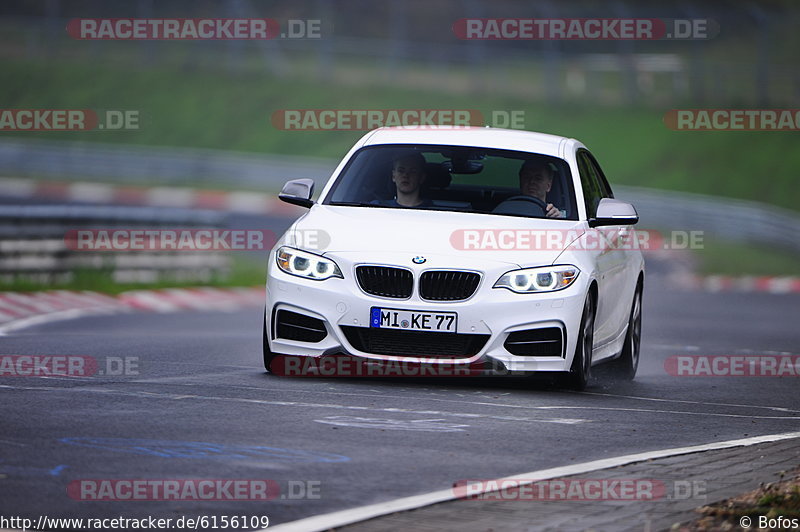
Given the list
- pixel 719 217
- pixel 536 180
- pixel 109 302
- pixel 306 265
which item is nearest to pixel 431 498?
pixel 306 265

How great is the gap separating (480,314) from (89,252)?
1390cm

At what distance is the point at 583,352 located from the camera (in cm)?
1059

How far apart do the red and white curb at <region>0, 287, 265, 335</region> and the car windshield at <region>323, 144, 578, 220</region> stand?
5108 millimetres

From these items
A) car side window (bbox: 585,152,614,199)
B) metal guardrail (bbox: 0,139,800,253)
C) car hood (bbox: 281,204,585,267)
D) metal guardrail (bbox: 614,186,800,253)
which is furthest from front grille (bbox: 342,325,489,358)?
metal guardrail (bbox: 0,139,800,253)

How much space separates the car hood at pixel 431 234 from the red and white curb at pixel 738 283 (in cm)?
1934

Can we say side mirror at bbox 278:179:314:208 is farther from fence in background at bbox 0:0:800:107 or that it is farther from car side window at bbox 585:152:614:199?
fence in background at bbox 0:0:800:107

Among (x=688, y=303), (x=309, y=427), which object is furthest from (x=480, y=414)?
(x=688, y=303)

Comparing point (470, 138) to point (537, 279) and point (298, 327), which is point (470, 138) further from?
point (298, 327)

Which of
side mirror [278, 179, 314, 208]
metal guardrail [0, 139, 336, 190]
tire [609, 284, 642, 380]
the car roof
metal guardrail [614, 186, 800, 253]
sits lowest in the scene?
tire [609, 284, 642, 380]

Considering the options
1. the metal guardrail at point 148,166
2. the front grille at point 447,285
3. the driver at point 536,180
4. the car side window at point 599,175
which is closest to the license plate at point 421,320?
the front grille at point 447,285

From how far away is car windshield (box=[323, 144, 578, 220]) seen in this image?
11.4 metres

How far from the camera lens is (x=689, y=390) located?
11938mm

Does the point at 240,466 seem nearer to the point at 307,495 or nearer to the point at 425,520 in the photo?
the point at 307,495

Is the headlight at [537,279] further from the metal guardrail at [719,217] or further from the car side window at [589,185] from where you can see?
the metal guardrail at [719,217]
